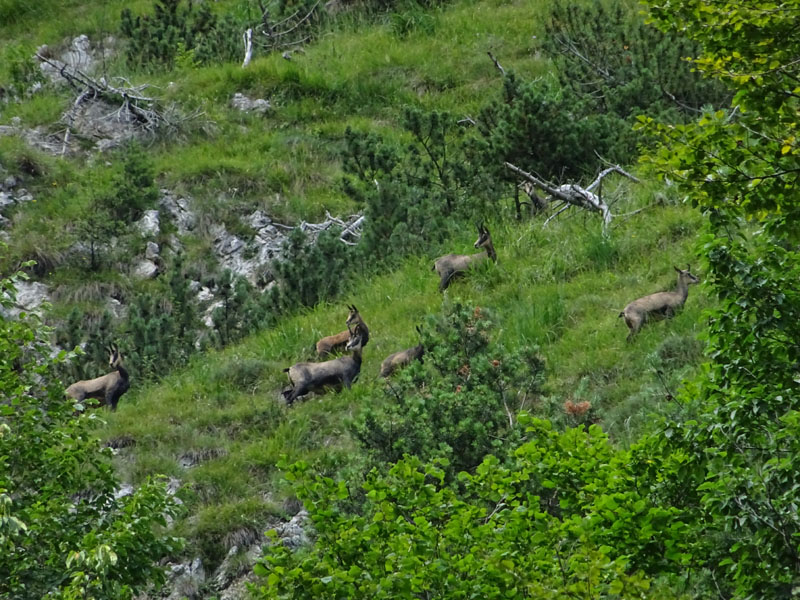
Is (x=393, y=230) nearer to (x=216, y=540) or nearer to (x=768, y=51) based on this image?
(x=216, y=540)

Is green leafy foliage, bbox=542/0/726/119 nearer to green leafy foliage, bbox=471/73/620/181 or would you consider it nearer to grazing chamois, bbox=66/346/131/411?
green leafy foliage, bbox=471/73/620/181

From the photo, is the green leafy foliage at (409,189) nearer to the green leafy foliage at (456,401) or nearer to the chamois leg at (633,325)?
the chamois leg at (633,325)

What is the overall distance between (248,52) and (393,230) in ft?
28.6

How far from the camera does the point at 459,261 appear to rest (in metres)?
13.8

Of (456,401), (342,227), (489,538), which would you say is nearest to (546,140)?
(342,227)

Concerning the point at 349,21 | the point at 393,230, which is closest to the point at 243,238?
the point at 393,230

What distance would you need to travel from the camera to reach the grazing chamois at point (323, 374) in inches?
473

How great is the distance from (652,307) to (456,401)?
2.86m

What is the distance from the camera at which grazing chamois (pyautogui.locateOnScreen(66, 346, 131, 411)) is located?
1310 cm

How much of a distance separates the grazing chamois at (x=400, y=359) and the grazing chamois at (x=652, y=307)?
2.08 metres

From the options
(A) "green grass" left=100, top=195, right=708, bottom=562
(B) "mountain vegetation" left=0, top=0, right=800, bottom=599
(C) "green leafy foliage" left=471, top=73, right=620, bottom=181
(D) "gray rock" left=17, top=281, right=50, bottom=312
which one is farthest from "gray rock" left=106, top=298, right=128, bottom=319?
(C) "green leafy foliage" left=471, top=73, right=620, bottom=181

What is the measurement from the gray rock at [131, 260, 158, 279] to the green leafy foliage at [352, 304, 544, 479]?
7661 mm

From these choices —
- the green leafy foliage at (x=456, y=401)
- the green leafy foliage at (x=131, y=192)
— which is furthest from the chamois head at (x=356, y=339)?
the green leafy foliage at (x=131, y=192)

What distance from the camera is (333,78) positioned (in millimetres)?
21875
